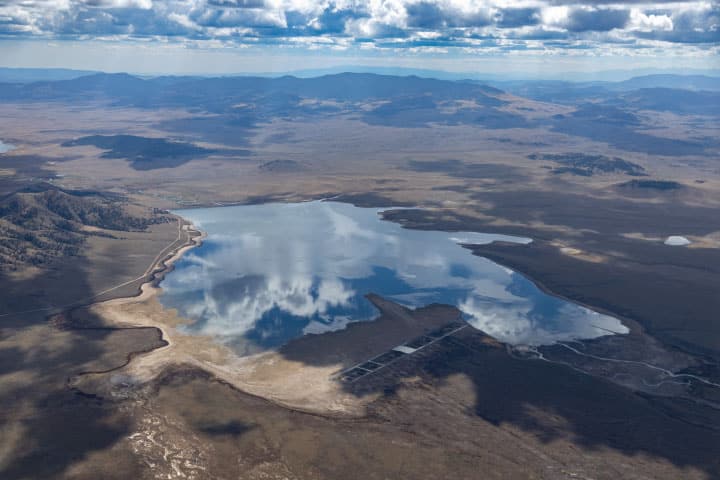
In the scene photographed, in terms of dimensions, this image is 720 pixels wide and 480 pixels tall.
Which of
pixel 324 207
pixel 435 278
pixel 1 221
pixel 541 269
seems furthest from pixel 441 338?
pixel 324 207

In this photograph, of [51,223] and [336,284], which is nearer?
[336,284]

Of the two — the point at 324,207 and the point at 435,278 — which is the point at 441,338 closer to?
the point at 435,278

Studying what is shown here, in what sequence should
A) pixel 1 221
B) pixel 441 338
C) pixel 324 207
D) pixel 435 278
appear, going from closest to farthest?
pixel 441 338 → pixel 435 278 → pixel 1 221 → pixel 324 207

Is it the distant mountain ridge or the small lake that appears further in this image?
the distant mountain ridge

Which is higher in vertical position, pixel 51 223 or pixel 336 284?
pixel 51 223

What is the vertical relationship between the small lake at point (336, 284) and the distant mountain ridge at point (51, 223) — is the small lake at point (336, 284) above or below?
below

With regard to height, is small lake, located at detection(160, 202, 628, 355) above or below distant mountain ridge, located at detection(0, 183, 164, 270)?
below

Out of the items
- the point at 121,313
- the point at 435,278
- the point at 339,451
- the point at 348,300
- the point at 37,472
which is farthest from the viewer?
the point at 435,278

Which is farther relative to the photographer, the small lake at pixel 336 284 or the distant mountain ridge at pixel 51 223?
the distant mountain ridge at pixel 51 223
